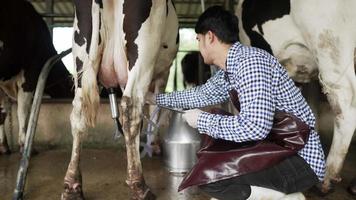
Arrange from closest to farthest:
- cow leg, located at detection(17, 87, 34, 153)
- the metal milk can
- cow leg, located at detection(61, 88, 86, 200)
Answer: cow leg, located at detection(61, 88, 86, 200) → the metal milk can → cow leg, located at detection(17, 87, 34, 153)

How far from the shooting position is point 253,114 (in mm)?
2109

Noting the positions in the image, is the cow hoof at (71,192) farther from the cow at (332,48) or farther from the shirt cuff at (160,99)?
the cow at (332,48)

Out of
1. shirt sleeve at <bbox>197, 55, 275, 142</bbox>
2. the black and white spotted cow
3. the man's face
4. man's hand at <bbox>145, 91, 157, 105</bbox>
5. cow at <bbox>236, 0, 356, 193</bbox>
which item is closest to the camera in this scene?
shirt sleeve at <bbox>197, 55, 275, 142</bbox>

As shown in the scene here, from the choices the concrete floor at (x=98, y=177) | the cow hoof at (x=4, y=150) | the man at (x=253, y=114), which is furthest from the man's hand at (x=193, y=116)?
the cow hoof at (x=4, y=150)

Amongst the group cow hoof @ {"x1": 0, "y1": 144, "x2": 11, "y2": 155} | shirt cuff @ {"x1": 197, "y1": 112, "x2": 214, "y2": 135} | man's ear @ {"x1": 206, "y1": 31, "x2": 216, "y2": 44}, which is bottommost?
cow hoof @ {"x1": 0, "y1": 144, "x2": 11, "y2": 155}

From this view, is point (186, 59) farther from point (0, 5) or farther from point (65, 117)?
point (0, 5)

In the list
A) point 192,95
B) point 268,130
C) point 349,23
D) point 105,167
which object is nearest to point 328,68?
point 349,23

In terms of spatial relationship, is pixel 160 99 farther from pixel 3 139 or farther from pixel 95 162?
pixel 3 139

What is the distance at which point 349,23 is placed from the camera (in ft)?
10.7

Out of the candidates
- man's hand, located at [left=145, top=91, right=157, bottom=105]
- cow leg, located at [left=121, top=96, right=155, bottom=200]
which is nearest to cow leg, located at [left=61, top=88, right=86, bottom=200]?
cow leg, located at [left=121, top=96, right=155, bottom=200]

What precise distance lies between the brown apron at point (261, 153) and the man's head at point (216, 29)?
47 cm

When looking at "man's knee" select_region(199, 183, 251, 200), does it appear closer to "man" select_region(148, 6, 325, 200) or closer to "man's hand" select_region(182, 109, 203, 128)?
"man" select_region(148, 6, 325, 200)

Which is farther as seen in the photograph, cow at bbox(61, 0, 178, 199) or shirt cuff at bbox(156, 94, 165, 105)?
cow at bbox(61, 0, 178, 199)

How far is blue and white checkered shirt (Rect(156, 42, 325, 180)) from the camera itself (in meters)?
2.12
